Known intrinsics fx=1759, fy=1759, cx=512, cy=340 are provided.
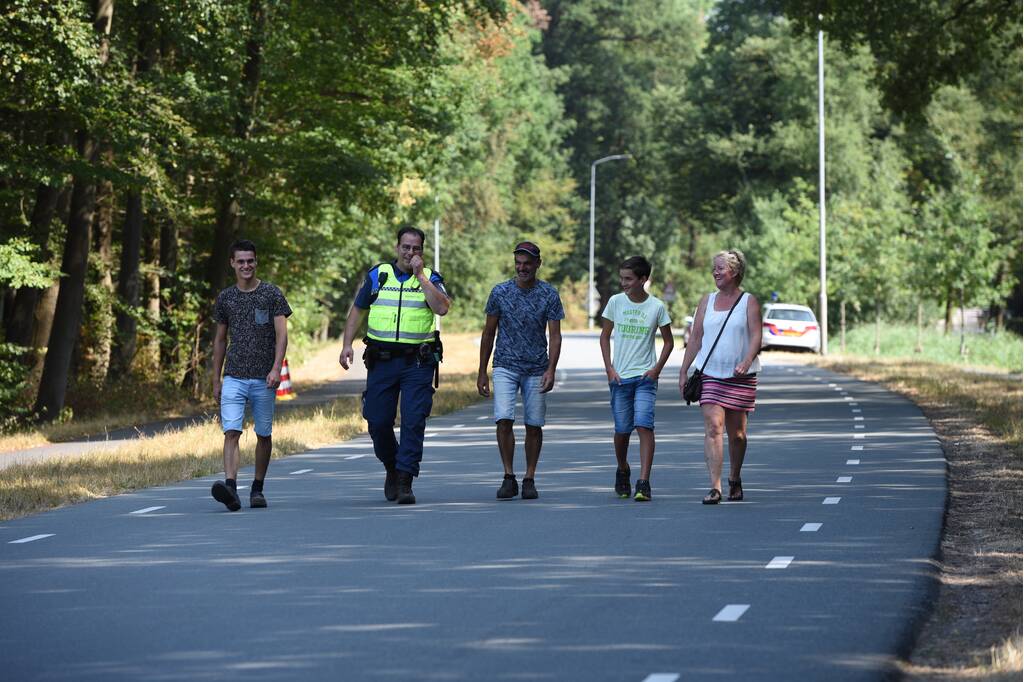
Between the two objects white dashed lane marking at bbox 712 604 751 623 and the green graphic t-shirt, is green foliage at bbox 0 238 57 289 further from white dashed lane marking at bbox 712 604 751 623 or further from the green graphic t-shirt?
white dashed lane marking at bbox 712 604 751 623

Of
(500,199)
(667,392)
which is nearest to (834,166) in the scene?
(500,199)

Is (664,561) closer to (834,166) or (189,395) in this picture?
(189,395)

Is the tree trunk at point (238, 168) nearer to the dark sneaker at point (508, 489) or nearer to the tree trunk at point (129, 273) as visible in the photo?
the tree trunk at point (129, 273)

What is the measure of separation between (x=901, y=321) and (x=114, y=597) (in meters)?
59.3

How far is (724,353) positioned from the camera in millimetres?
12422

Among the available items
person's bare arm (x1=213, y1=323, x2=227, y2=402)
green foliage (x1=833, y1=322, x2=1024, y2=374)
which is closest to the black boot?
person's bare arm (x1=213, y1=323, x2=227, y2=402)

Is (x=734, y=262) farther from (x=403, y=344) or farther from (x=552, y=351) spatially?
(x=403, y=344)

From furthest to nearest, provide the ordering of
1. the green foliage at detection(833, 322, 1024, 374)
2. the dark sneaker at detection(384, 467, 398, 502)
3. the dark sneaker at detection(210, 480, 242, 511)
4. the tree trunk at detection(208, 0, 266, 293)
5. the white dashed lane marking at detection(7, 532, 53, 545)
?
the green foliage at detection(833, 322, 1024, 374) → the tree trunk at detection(208, 0, 266, 293) → the dark sneaker at detection(384, 467, 398, 502) → the dark sneaker at detection(210, 480, 242, 511) → the white dashed lane marking at detection(7, 532, 53, 545)

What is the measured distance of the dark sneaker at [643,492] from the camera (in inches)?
500

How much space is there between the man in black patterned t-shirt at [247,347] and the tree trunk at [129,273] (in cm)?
1709

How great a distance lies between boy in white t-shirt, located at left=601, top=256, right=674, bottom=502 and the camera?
41.8 ft

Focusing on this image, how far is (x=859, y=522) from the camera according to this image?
1130 centimetres

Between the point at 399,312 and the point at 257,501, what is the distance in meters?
1.69

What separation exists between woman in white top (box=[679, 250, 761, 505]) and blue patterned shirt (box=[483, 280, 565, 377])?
105cm
